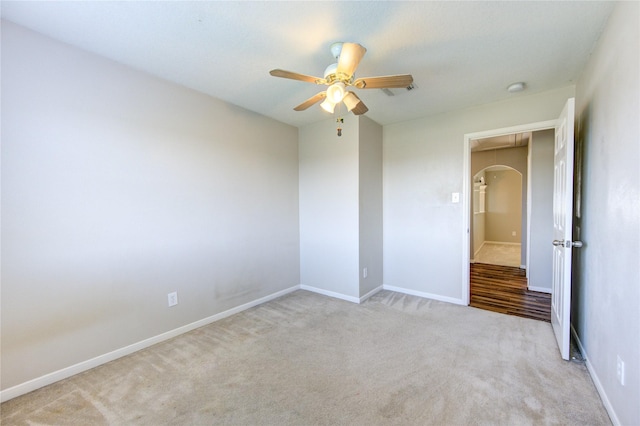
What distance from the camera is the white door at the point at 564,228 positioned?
2.01 meters

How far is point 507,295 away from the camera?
3656mm

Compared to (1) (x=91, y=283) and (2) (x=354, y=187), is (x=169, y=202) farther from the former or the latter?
(2) (x=354, y=187)

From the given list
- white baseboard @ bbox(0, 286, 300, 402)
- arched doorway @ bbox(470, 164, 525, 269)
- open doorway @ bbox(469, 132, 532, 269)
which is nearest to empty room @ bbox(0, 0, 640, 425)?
white baseboard @ bbox(0, 286, 300, 402)

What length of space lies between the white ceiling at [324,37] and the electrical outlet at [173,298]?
197cm

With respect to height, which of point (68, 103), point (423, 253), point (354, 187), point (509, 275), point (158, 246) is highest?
point (68, 103)

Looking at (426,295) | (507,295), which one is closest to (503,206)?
(507,295)

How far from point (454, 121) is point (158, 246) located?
349 cm

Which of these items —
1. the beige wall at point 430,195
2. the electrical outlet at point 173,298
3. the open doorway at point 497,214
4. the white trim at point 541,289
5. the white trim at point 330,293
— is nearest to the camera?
the electrical outlet at point 173,298

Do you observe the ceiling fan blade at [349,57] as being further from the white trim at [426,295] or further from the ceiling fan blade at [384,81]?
the white trim at [426,295]

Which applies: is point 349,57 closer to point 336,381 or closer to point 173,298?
point 336,381

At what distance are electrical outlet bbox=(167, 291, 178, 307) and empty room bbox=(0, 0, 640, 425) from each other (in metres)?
0.04

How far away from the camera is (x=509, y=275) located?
4.69m

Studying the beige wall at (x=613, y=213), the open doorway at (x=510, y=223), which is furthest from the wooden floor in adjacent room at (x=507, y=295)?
the beige wall at (x=613, y=213)

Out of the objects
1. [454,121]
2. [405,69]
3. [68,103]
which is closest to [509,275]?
[454,121]
